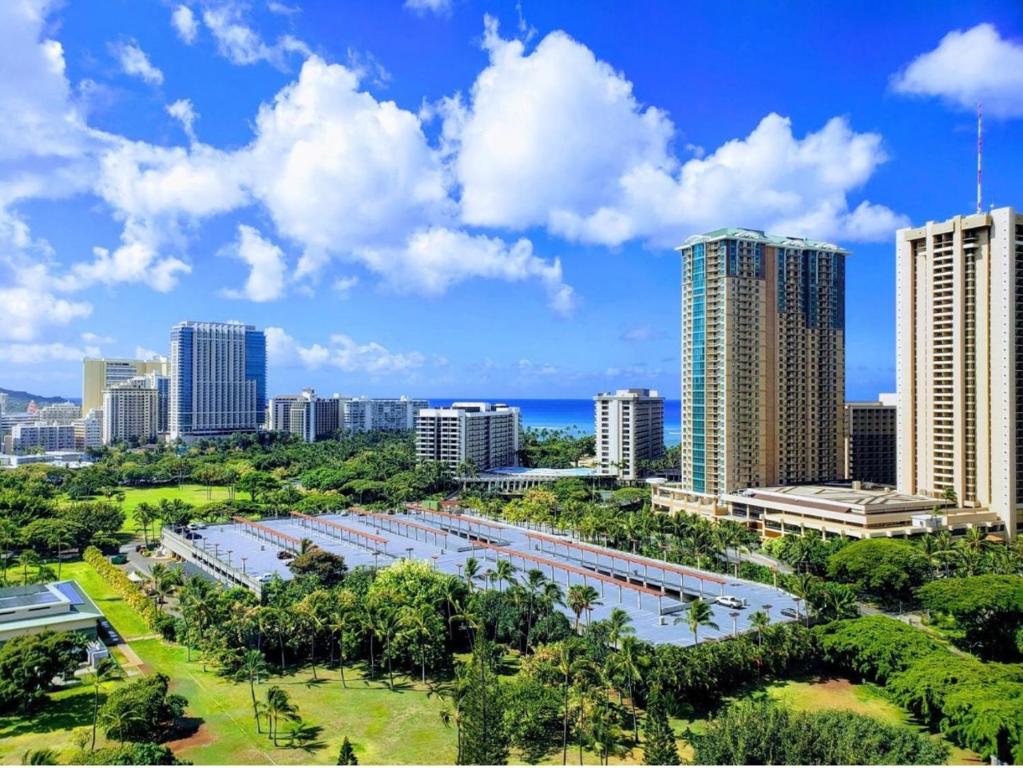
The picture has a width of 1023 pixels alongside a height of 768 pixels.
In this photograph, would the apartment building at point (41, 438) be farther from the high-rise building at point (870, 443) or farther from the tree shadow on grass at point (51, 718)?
the high-rise building at point (870, 443)

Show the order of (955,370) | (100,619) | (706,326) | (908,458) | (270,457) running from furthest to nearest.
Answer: (270,457), (706,326), (908,458), (955,370), (100,619)

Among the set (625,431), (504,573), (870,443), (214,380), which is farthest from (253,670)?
(214,380)

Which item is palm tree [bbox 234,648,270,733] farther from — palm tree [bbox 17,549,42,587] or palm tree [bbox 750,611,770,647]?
palm tree [bbox 17,549,42,587]

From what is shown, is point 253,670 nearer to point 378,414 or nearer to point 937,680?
point 937,680

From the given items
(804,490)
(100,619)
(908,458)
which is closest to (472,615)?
(100,619)


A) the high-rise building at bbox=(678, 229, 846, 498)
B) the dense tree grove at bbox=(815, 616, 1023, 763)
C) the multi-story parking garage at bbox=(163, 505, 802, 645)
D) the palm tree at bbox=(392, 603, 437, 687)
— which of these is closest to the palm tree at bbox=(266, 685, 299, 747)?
the palm tree at bbox=(392, 603, 437, 687)

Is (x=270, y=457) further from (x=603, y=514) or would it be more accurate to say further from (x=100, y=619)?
(x=100, y=619)

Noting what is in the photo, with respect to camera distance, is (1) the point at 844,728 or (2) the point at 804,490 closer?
(1) the point at 844,728
